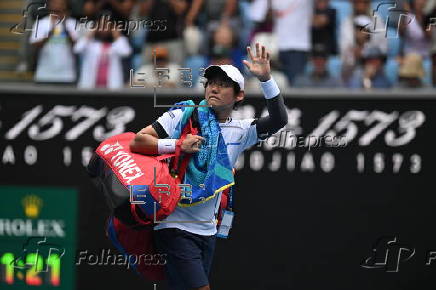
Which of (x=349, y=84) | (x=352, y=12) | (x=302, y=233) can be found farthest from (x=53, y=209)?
(x=352, y=12)

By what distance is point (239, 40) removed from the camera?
1003cm

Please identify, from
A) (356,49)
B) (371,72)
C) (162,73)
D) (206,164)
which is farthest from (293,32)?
(206,164)

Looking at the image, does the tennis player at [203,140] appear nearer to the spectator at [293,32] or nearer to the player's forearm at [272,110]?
the player's forearm at [272,110]

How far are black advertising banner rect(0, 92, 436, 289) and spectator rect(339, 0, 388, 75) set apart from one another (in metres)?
1.11

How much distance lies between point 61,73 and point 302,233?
9.79ft

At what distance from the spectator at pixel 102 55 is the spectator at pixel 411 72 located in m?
2.87

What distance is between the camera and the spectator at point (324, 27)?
9.98 meters

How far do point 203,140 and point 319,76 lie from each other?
3.75m

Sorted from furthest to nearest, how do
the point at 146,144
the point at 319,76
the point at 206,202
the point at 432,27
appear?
the point at 432,27 → the point at 319,76 → the point at 206,202 → the point at 146,144

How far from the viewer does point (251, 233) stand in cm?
896

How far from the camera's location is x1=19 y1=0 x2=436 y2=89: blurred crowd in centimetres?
965

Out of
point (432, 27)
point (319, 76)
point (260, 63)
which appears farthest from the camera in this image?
point (432, 27)

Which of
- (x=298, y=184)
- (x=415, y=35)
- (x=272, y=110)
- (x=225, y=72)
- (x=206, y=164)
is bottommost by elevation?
(x=298, y=184)

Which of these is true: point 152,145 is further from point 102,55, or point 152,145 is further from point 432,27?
point 432,27
